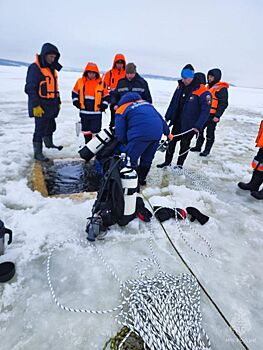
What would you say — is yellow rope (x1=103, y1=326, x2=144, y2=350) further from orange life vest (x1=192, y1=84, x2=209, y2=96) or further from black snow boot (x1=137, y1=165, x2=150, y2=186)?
orange life vest (x1=192, y1=84, x2=209, y2=96)

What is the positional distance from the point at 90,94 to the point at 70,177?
1.57 metres

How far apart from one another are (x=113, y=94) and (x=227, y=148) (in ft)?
11.3

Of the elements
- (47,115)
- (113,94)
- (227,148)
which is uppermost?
(113,94)

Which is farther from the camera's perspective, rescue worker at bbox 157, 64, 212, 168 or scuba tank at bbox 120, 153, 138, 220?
rescue worker at bbox 157, 64, 212, 168

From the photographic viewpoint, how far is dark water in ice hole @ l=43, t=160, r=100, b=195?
3818 mm

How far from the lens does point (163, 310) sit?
5.70ft

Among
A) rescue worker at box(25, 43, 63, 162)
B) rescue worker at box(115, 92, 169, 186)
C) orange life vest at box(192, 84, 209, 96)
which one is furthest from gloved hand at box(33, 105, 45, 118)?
orange life vest at box(192, 84, 209, 96)

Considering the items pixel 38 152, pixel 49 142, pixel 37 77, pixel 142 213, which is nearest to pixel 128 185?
pixel 142 213

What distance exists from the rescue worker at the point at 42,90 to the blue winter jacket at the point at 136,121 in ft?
5.72

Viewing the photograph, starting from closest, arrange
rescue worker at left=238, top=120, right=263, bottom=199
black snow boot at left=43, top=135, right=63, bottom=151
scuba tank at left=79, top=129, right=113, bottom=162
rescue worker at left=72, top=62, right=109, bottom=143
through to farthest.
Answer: scuba tank at left=79, top=129, right=113, bottom=162, rescue worker at left=238, top=120, right=263, bottom=199, rescue worker at left=72, top=62, right=109, bottom=143, black snow boot at left=43, top=135, right=63, bottom=151

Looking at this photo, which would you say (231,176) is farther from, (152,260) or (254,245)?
(152,260)

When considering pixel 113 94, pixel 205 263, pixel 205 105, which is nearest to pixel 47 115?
pixel 113 94

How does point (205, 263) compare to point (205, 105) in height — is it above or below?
below

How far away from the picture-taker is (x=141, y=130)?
9.98ft
